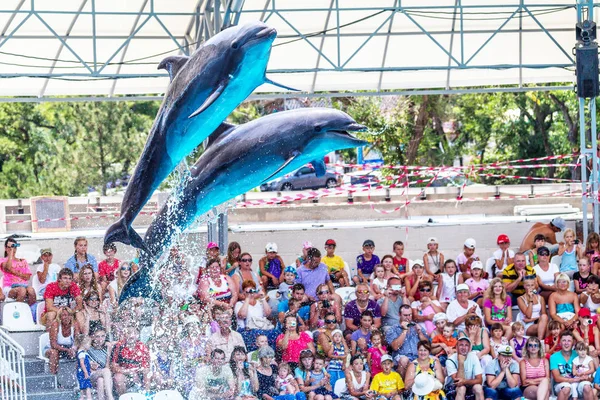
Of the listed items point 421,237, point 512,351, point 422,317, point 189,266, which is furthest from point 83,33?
point 512,351

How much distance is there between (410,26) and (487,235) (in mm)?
3733

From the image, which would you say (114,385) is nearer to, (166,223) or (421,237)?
(166,223)

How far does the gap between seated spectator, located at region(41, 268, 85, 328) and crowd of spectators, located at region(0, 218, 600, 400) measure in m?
0.01

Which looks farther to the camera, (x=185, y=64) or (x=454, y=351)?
(x=454, y=351)

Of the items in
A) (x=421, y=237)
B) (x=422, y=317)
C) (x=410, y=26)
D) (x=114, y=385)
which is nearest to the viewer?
(x=114, y=385)

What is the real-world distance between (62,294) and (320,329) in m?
2.88

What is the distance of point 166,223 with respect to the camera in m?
7.85

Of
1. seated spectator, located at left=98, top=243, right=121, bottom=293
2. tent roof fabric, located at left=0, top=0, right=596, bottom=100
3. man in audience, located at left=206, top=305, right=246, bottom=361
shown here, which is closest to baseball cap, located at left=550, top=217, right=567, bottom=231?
tent roof fabric, located at left=0, top=0, right=596, bottom=100

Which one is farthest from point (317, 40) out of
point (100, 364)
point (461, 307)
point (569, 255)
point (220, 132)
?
point (220, 132)

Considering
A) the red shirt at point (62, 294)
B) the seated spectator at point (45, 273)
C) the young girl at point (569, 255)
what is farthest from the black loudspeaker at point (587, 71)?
the seated spectator at point (45, 273)

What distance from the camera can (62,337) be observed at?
11.2 m

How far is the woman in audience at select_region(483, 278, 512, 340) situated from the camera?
39.3ft

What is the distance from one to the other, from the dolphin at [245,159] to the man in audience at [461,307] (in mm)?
4724

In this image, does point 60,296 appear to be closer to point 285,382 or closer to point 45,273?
point 45,273
